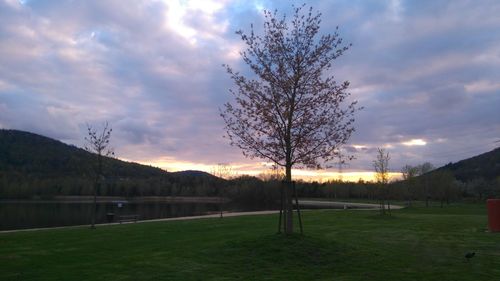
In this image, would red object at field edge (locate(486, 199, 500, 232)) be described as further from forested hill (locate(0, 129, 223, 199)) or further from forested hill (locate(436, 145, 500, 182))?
forested hill (locate(0, 129, 223, 199))

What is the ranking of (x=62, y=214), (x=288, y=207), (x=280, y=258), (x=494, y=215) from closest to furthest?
(x=280, y=258) < (x=288, y=207) < (x=494, y=215) < (x=62, y=214)

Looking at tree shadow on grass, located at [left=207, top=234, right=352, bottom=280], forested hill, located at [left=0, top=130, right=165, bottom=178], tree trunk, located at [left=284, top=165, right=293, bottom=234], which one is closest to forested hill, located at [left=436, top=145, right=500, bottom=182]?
tree trunk, located at [left=284, top=165, right=293, bottom=234]

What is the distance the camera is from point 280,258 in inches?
459

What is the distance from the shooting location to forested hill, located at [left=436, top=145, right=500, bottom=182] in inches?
3454

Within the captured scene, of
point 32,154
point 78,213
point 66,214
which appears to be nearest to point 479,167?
point 78,213

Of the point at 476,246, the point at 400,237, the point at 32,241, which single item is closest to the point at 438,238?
the point at 400,237

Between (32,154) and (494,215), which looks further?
(32,154)

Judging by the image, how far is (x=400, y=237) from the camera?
1822cm

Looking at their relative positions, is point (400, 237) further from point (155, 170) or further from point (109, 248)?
point (155, 170)

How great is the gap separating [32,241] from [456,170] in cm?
11679

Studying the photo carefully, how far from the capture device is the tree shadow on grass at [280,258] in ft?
33.2

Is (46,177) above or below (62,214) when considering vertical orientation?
above

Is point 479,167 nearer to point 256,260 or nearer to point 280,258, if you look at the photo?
point 280,258

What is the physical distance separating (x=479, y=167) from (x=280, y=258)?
342ft
